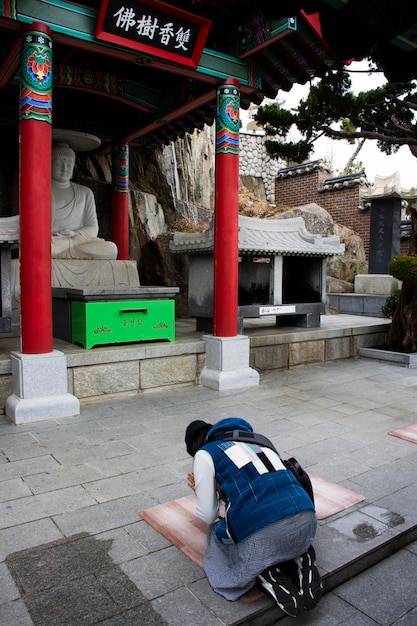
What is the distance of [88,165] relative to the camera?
9.72 metres

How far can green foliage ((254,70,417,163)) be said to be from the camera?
26.6 feet

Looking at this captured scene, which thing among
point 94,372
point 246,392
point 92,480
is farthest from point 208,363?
point 92,480

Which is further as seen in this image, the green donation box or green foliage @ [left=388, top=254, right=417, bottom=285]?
green foliage @ [left=388, top=254, right=417, bottom=285]

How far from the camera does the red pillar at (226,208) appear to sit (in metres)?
6.16

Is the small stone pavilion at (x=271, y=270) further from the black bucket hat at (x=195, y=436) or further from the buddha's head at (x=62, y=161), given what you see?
the black bucket hat at (x=195, y=436)

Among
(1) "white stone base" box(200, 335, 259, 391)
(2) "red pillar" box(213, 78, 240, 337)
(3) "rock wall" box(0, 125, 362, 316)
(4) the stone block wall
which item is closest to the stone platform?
(1) "white stone base" box(200, 335, 259, 391)

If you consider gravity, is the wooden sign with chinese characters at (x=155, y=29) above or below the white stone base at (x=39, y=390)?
above

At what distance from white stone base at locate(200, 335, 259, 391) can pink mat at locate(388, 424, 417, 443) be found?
2.14 metres

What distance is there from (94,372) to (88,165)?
549 cm

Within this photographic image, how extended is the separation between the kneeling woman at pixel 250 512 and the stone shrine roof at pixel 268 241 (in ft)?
16.7

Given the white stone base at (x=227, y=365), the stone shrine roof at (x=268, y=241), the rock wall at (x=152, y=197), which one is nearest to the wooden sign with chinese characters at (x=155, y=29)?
the stone shrine roof at (x=268, y=241)

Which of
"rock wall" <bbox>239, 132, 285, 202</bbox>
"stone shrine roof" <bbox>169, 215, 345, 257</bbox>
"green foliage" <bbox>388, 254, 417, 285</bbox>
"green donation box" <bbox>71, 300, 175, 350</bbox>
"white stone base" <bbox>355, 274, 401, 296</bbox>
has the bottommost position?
"green donation box" <bbox>71, 300, 175, 350</bbox>

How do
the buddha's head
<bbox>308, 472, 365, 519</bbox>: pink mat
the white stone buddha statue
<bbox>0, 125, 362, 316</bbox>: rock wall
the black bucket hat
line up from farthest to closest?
<bbox>0, 125, 362, 316</bbox>: rock wall < the buddha's head < the white stone buddha statue < <bbox>308, 472, 365, 519</bbox>: pink mat < the black bucket hat

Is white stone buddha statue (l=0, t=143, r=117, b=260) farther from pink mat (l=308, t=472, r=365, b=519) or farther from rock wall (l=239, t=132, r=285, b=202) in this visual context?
rock wall (l=239, t=132, r=285, b=202)
